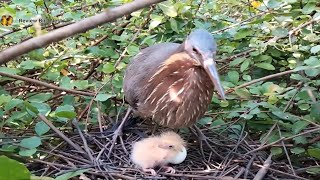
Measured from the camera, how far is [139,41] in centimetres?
277

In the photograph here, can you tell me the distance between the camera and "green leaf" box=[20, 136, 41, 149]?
1.88 m

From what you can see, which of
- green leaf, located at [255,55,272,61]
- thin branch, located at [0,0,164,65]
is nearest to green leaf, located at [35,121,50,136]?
green leaf, located at [255,55,272,61]

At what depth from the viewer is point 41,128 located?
2.00 meters

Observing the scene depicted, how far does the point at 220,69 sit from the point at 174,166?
0.78m

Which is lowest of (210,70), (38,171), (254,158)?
(254,158)

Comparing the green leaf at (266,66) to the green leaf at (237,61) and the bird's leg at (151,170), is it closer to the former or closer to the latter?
the green leaf at (237,61)

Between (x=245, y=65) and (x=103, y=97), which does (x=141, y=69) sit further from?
(x=245, y=65)

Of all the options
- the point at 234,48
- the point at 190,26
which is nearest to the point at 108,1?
the point at 190,26

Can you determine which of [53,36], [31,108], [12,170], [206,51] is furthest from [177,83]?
[53,36]

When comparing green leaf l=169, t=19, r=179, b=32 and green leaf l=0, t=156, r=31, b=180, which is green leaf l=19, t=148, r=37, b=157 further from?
green leaf l=0, t=156, r=31, b=180

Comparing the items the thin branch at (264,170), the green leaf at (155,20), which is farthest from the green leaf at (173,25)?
the thin branch at (264,170)

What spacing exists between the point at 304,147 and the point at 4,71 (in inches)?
50.7

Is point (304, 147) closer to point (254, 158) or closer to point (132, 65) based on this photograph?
point (254, 158)

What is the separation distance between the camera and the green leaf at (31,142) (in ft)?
6.16
